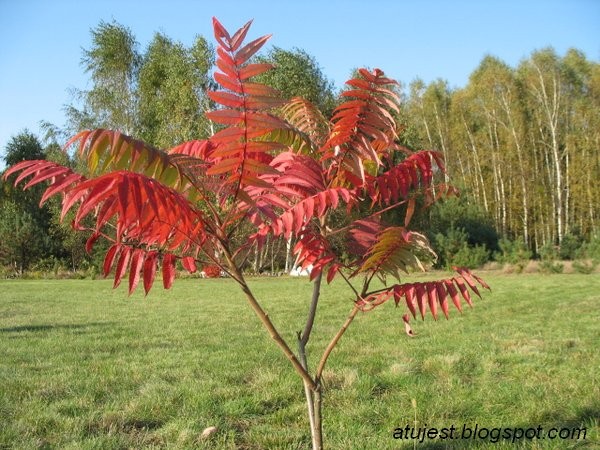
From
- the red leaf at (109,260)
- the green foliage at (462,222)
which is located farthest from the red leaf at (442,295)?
the green foliage at (462,222)

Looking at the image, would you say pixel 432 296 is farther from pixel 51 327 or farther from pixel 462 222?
pixel 462 222

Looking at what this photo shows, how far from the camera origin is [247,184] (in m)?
1.41

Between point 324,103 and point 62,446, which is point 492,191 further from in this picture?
point 62,446

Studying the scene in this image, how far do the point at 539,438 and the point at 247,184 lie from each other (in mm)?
2207

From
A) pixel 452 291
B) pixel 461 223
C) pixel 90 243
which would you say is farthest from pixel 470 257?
pixel 90 243

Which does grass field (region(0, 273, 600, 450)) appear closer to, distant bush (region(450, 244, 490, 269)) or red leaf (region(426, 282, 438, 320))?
red leaf (region(426, 282, 438, 320))

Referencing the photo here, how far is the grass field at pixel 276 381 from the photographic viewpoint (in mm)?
2781

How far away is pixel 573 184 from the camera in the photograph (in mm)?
25812

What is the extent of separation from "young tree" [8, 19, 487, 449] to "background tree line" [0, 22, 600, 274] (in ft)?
54.0

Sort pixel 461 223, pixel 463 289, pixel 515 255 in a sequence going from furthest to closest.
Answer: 1. pixel 461 223
2. pixel 515 255
3. pixel 463 289

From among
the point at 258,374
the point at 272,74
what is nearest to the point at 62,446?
the point at 258,374

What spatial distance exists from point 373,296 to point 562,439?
167 cm

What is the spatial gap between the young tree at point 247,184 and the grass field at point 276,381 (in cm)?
125

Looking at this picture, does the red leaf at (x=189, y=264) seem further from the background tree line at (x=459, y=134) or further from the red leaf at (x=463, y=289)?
the background tree line at (x=459, y=134)
